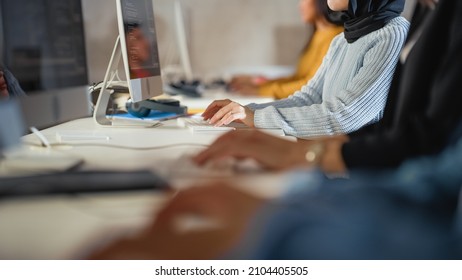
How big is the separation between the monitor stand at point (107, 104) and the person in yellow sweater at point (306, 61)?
9.1 inches

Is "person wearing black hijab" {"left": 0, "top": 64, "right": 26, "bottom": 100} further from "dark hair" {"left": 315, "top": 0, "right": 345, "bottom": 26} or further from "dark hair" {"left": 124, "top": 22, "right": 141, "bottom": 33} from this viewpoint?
"dark hair" {"left": 315, "top": 0, "right": 345, "bottom": 26}

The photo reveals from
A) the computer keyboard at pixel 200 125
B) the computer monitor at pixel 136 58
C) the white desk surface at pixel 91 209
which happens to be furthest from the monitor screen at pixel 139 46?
the white desk surface at pixel 91 209

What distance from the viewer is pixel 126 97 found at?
1.54m

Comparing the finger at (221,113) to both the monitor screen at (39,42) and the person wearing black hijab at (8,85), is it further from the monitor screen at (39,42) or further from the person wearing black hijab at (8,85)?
the person wearing black hijab at (8,85)

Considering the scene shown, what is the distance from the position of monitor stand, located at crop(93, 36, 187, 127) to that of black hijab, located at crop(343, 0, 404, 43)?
58 centimetres

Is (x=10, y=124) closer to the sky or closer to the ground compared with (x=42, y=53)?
closer to the ground

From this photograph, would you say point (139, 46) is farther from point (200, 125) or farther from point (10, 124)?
point (10, 124)

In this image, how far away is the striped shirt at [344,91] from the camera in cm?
117

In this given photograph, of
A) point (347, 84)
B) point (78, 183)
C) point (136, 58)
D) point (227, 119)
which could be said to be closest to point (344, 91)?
point (347, 84)

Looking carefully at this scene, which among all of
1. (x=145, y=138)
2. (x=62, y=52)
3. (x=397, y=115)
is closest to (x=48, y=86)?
(x=62, y=52)

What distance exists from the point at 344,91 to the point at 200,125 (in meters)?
0.37

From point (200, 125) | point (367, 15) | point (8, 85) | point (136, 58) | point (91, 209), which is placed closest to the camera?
point (91, 209)

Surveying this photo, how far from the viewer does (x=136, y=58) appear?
1.48 metres

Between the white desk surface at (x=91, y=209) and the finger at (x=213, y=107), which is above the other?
the finger at (x=213, y=107)
